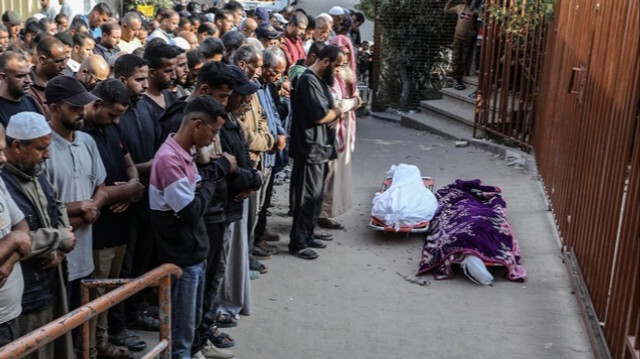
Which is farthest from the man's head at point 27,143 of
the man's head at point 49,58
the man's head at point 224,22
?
the man's head at point 224,22

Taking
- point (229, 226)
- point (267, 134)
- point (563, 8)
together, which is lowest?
point (229, 226)

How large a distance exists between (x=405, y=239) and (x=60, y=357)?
4.38 m

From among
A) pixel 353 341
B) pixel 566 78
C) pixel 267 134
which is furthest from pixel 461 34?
pixel 353 341

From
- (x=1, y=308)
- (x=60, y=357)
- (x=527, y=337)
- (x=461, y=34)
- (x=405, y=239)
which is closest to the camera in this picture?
(x=1, y=308)

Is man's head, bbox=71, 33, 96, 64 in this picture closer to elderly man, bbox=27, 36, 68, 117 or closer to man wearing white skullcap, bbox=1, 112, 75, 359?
elderly man, bbox=27, 36, 68, 117

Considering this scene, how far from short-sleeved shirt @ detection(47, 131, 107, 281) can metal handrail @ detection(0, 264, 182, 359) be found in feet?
1.91

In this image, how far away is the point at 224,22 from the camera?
36.6ft

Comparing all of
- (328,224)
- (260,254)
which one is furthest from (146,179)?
(328,224)

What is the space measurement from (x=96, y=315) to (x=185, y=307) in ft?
4.02

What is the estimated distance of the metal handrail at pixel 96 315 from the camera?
296 cm

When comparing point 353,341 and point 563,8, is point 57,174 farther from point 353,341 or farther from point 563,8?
point 563,8

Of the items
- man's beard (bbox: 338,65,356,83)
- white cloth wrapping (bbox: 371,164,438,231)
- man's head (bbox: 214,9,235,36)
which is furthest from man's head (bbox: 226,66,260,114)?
man's head (bbox: 214,9,235,36)

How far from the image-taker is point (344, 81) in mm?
8102

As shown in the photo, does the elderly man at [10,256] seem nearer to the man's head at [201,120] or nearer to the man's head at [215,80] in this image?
Result: the man's head at [201,120]
